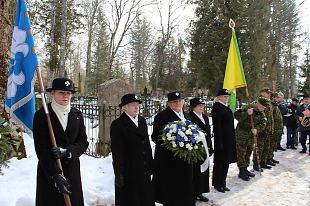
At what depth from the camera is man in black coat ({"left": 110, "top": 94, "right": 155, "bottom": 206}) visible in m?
4.19

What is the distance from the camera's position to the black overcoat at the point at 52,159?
10.5 feet

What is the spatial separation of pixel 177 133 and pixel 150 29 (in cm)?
3910

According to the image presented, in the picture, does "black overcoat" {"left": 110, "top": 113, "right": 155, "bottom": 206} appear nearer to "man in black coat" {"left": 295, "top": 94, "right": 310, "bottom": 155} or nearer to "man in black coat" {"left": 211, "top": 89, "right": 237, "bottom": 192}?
"man in black coat" {"left": 211, "top": 89, "right": 237, "bottom": 192}

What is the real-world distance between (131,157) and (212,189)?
2799 millimetres

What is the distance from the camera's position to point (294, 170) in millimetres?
7766

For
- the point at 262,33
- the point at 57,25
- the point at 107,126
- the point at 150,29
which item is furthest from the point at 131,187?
the point at 150,29

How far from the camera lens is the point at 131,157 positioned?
4.21m

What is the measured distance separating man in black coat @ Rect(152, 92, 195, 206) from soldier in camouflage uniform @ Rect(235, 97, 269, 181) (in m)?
2.57

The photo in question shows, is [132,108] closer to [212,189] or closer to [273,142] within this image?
[212,189]

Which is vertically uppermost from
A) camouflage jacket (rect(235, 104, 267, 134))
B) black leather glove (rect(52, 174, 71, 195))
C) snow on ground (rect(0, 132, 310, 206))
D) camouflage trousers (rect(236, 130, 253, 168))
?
camouflage jacket (rect(235, 104, 267, 134))

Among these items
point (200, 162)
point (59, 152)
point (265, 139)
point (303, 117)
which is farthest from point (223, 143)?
point (303, 117)

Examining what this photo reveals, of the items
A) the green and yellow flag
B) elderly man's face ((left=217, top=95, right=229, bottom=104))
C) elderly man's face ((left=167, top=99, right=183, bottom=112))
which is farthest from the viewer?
the green and yellow flag

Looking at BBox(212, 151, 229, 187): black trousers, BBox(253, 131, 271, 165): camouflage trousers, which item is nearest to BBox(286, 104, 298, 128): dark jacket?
BBox(253, 131, 271, 165): camouflage trousers

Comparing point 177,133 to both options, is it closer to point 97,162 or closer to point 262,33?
point 97,162
